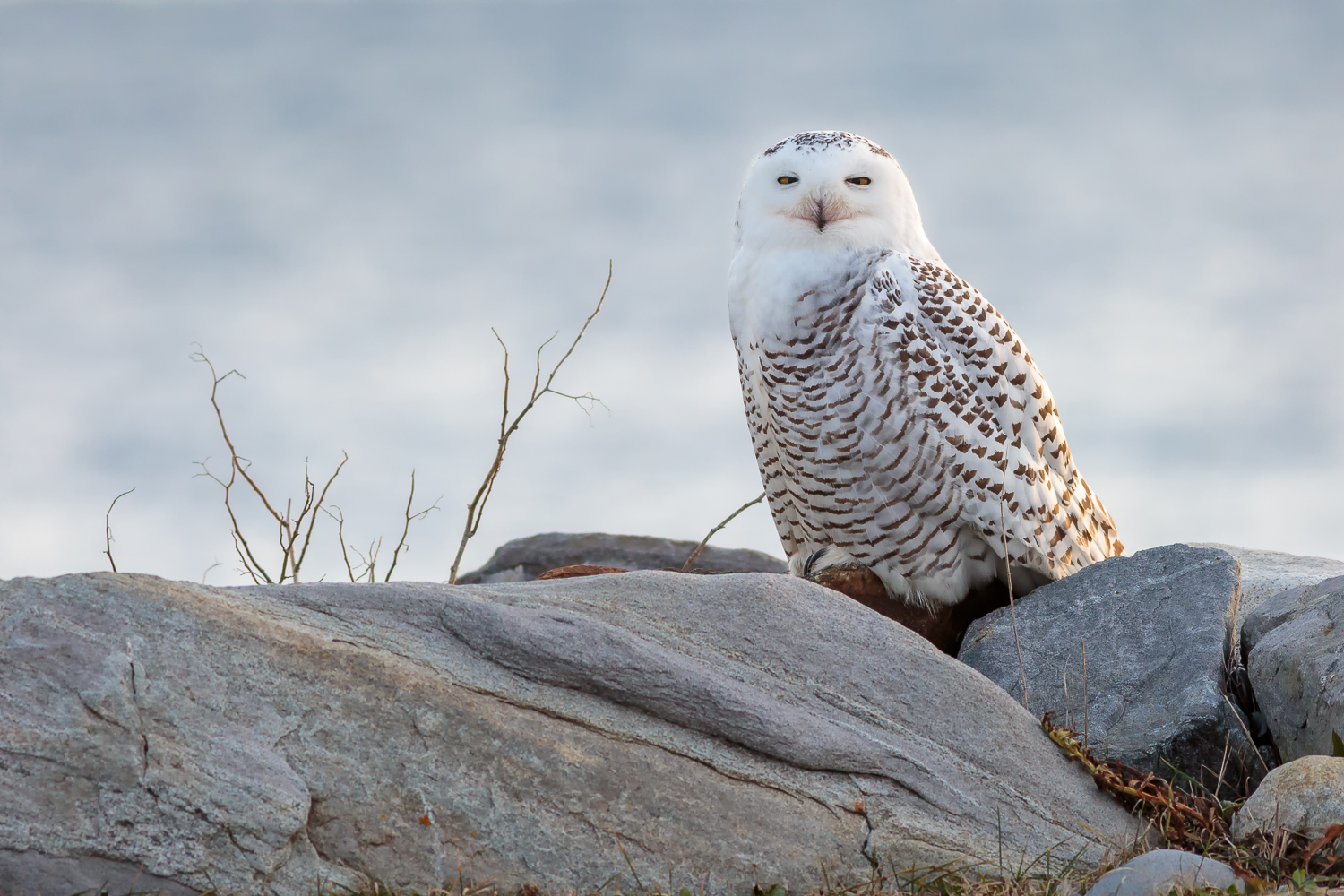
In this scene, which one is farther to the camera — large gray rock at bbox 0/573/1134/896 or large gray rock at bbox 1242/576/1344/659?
large gray rock at bbox 1242/576/1344/659

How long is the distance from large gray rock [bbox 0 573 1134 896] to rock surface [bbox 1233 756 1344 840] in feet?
1.29

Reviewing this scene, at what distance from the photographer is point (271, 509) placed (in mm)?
5941

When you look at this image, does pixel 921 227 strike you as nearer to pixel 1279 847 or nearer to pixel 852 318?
pixel 852 318

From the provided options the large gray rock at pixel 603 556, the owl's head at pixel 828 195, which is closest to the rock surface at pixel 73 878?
the owl's head at pixel 828 195

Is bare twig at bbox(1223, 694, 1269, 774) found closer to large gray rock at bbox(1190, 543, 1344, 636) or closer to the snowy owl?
large gray rock at bbox(1190, 543, 1344, 636)

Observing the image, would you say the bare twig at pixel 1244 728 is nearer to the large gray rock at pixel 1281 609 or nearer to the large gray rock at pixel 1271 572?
the large gray rock at pixel 1281 609

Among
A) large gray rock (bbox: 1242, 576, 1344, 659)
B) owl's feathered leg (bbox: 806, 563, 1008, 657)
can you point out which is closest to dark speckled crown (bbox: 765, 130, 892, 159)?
owl's feathered leg (bbox: 806, 563, 1008, 657)

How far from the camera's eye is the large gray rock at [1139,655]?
14.7ft

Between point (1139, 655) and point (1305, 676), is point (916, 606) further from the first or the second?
point (1305, 676)

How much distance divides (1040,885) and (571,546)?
578 cm

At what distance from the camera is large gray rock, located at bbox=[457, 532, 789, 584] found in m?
8.74

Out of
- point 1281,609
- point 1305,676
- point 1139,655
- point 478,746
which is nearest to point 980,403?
point 1139,655

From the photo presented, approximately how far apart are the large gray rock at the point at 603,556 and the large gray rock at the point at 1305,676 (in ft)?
14.2

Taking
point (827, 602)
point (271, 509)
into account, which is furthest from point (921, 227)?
point (271, 509)
